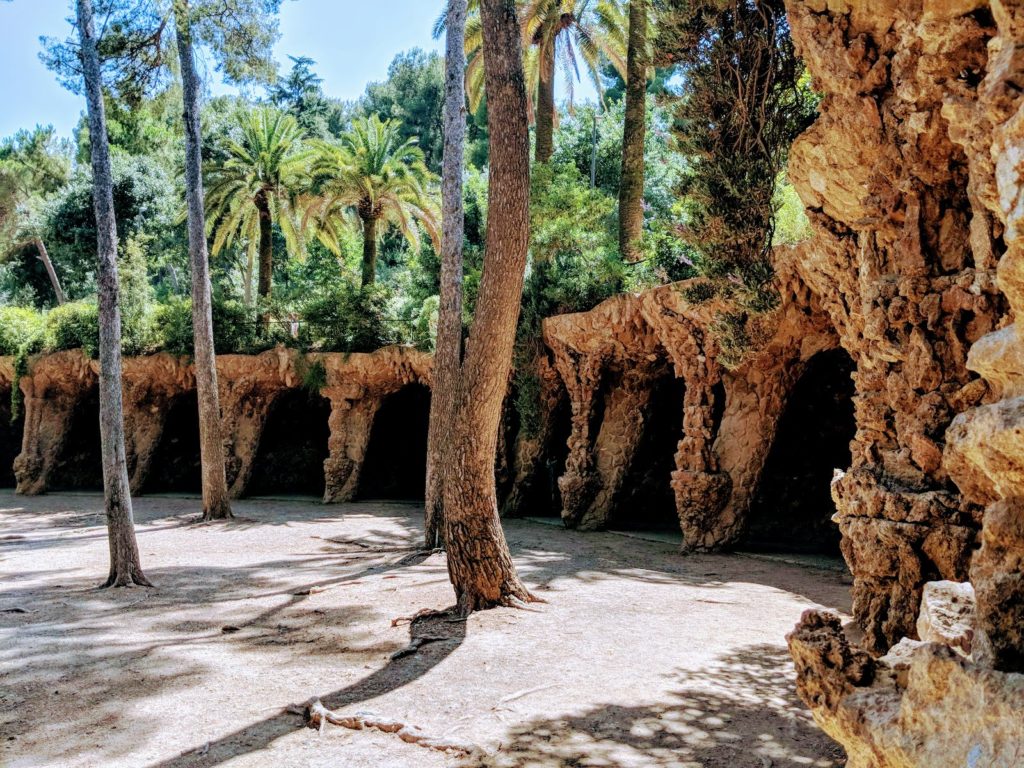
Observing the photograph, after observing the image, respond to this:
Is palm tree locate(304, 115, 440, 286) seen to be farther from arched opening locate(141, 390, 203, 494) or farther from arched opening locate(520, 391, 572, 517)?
arched opening locate(520, 391, 572, 517)

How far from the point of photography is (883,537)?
22.1 ft

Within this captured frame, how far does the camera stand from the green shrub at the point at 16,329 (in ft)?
81.1

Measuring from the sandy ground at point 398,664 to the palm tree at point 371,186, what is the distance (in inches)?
578

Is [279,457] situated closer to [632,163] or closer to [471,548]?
[632,163]

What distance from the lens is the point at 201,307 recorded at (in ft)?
58.6

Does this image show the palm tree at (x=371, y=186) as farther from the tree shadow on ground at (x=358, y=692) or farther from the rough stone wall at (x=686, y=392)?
the tree shadow on ground at (x=358, y=692)

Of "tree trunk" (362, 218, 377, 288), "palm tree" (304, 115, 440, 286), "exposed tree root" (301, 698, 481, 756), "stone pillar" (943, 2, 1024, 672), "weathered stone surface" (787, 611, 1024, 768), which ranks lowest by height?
"exposed tree root" (301, 698, 481, 756)

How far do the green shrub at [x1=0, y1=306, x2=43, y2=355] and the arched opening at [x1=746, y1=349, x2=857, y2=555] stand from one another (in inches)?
800

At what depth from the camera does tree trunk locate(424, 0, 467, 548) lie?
43.8 feet

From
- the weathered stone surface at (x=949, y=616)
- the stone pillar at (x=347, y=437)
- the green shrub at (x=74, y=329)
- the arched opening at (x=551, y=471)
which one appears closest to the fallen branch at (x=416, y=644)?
the weathered stone surface at (x=949, y=616)

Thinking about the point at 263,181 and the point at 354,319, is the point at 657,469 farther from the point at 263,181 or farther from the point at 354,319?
the point at 263,181

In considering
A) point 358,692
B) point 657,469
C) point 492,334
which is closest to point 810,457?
point 657,469

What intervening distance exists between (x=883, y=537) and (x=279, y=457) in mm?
21046

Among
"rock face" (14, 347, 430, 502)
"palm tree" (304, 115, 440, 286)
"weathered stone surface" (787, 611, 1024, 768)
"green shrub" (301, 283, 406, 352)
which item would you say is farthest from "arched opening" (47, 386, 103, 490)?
"weathered stone surface" (787, 611, 1024, 768)
